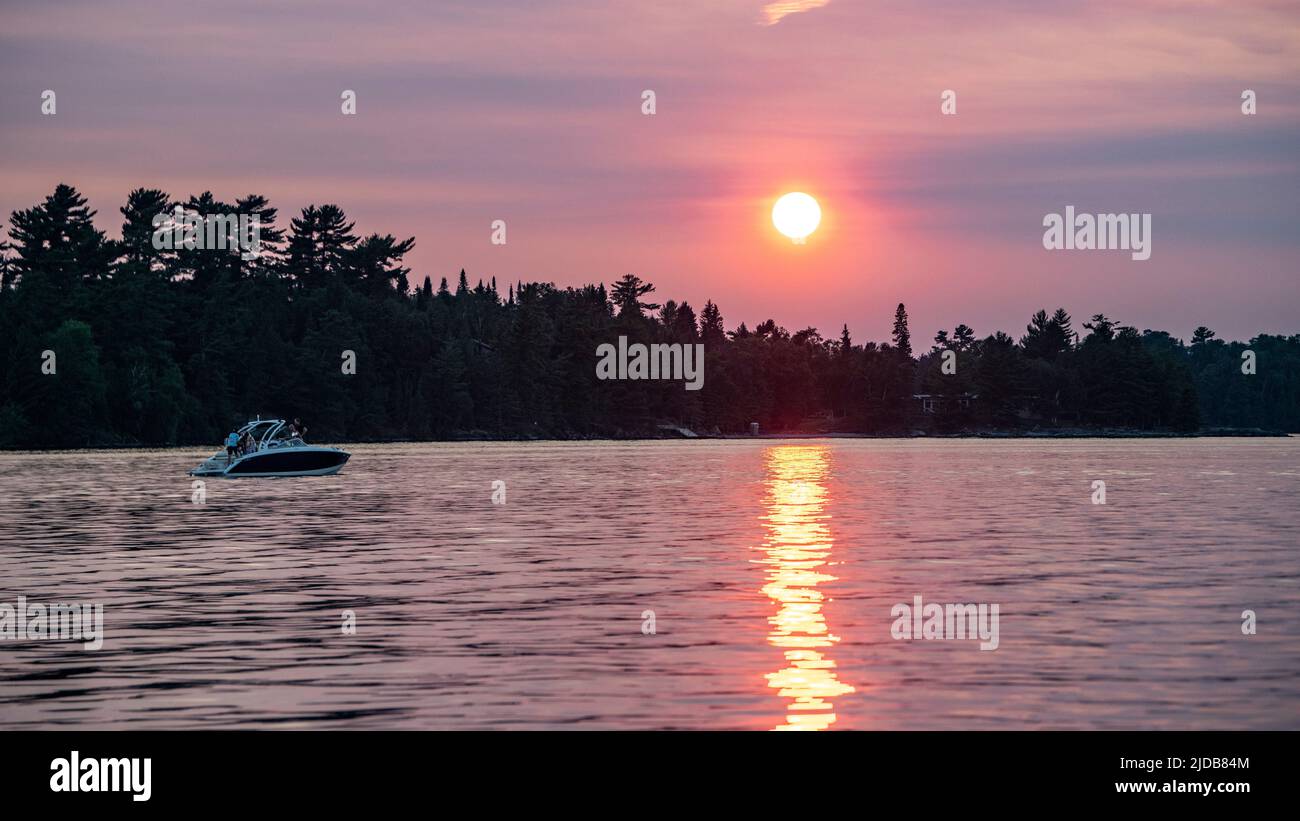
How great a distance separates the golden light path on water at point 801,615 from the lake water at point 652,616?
94 mm

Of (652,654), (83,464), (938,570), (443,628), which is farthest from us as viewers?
(83,464)

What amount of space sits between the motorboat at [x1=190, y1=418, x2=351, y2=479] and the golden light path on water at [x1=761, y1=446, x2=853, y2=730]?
36.0 meters

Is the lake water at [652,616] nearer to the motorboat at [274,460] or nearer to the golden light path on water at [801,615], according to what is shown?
the golden light path on water at [801,615]

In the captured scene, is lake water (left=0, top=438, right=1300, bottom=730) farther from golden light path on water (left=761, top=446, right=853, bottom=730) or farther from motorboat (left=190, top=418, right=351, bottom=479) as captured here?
motorboat (left=190, top=418, right=351, bottom=479)

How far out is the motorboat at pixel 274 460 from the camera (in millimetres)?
92312

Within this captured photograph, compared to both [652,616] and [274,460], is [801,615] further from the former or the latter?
[274,460]

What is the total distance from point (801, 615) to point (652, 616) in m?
2.60

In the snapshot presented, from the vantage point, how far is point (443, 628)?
2723 centimetres

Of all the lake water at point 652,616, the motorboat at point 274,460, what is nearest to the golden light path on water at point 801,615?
the lake water at point 652,616

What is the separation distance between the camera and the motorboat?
92.3 metres

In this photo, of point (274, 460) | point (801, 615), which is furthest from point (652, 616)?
point (274, 460)
